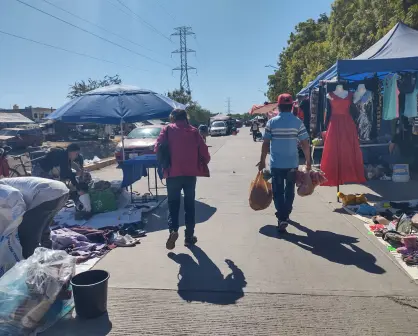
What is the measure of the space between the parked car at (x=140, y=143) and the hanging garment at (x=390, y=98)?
6.40 m

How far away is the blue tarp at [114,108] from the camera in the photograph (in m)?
8.18

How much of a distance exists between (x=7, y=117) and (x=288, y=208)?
1552 inches

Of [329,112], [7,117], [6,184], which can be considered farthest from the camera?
[7,117]

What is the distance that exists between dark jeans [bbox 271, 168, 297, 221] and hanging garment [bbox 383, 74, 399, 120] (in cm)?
407

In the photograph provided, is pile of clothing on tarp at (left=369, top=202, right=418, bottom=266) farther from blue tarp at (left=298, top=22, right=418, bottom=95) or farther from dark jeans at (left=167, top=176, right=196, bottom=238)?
dark jeans at (left=167, top=176, right=196, bottom=238)

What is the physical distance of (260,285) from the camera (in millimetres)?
4191

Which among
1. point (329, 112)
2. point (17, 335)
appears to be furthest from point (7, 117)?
point (17, 335)

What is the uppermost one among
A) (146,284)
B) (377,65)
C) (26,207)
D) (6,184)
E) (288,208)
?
(377,65)

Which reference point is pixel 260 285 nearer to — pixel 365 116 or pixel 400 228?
pixel 400 228

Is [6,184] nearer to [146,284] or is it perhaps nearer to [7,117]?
[146,284]

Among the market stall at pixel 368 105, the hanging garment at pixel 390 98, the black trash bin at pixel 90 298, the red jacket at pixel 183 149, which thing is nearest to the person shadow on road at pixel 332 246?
the red jacket at pixel 183 149

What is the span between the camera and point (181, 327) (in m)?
3.41

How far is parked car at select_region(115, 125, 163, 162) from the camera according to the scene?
12.7m

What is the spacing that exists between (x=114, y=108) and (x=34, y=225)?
4.48 metres
